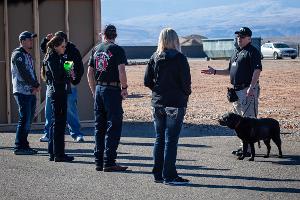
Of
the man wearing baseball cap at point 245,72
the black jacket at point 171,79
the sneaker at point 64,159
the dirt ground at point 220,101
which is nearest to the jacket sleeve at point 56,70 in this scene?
the sneaker at point 64,159

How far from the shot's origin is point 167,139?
9055mm

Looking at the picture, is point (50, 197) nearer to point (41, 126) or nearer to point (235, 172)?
point (235, 172)

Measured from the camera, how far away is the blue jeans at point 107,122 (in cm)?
980

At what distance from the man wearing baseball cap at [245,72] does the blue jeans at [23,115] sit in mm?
2964

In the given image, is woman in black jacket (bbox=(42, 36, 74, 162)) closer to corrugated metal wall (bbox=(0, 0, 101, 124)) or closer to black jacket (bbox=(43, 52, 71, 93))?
black jacket (bbox=(43, 52, 71, 93))

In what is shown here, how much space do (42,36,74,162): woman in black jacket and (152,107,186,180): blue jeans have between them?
2091 mm

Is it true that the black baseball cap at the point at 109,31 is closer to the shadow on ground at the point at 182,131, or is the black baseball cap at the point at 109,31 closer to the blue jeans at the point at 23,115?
the blue jeans at the point at 23,115

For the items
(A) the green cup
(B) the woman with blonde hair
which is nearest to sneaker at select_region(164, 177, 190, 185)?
(B) the woman with blonde hair

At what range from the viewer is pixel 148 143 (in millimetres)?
12773

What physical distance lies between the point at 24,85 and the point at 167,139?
Result: 3387 millimetres

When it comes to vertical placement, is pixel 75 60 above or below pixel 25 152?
above

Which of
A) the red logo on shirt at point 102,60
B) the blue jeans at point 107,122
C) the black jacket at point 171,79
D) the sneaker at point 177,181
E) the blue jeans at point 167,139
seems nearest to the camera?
the black jacket at point 171,79

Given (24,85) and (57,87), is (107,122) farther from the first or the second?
(24,85)

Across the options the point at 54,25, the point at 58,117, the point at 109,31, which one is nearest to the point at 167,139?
the point at 109,31
